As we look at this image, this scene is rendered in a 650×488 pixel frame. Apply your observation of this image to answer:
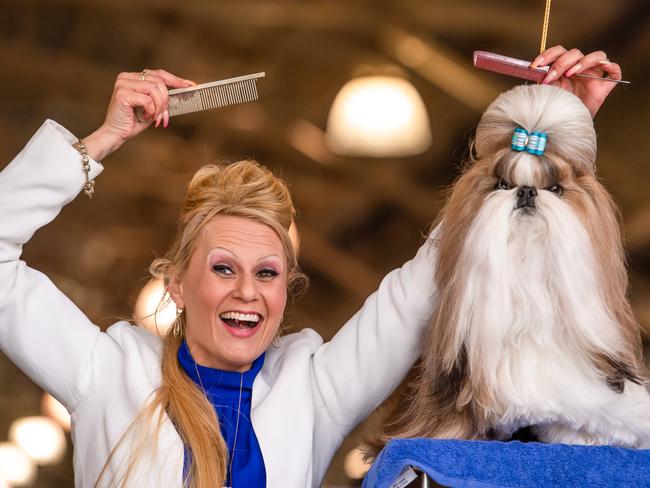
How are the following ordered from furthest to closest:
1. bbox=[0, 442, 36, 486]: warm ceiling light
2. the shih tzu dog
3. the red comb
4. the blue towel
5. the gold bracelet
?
1. bbox=[0, 442, 36, 486]: warm ceiling light
2. the gold bracelet
3. the red comb
4. the shih tzu dog
5. the blue towel

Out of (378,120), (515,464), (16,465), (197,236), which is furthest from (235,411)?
(16,465)

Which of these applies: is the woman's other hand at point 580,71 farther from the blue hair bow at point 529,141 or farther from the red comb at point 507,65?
the blue hair bow at point 529,141

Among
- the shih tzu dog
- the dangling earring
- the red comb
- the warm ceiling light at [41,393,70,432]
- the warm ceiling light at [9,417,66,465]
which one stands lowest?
the warm ceiling light at [9,417,66,465]

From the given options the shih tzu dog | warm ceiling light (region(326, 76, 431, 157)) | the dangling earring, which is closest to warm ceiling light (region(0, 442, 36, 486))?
warm ceiling light (region(326, 76, 431, 157))

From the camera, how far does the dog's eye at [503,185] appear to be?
167 cm

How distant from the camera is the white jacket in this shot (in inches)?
74.4

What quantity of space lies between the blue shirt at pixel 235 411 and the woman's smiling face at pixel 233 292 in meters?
0.02

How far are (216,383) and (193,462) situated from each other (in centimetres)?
21

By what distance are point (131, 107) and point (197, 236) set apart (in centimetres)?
29

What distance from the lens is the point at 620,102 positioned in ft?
13.5

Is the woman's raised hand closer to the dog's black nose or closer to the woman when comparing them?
the woman

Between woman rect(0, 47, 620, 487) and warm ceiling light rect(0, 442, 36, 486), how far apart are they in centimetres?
264

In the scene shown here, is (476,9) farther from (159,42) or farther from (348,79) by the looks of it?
(159,42)

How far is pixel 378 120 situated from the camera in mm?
4445
